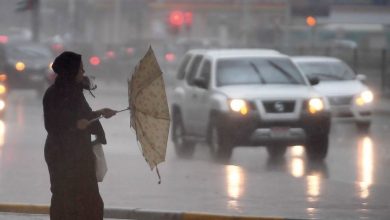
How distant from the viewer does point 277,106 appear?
60.4 ft

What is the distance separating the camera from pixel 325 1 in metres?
56.7

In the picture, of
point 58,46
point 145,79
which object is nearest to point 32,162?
point 145,79

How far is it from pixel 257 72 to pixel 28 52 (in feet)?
67.2

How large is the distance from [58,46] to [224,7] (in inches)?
1009

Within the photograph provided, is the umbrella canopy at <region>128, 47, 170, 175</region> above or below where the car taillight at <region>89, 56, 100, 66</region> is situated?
below

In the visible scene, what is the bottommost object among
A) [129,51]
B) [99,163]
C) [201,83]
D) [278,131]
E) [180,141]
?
[180,141]

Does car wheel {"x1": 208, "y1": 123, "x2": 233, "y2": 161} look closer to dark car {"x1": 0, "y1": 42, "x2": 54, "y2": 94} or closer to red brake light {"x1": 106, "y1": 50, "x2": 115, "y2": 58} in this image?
dark car {"x1": 0, "y1": 42, "x2": 54, "y2": 94}

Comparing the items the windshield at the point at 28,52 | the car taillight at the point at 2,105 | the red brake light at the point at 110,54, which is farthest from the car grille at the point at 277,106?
the red brake light at the point at 110,54

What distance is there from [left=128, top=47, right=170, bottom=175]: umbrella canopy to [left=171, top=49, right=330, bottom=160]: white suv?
9751 millimetres

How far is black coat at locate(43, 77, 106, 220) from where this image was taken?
27.9 feet

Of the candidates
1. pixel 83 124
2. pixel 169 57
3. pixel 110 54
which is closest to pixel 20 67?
pixel 169 57

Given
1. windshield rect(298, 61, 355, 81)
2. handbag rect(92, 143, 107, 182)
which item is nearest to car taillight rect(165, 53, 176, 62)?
windshield rect(298, 61, 355, 81)

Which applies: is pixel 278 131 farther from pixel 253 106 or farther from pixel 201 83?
pixel 201 83

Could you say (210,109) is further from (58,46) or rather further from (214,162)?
(58,46)
